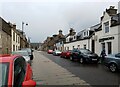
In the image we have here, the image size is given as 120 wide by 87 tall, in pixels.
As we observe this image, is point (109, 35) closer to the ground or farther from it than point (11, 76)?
farther from it

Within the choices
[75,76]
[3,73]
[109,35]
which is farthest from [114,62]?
[109,35]

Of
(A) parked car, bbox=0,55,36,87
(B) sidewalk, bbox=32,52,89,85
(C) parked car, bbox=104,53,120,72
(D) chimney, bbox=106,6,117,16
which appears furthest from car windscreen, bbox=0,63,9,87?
(D) chimney, bbox=106,6,117,16

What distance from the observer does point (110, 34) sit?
81.7ft

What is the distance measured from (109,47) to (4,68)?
2269 centimetres

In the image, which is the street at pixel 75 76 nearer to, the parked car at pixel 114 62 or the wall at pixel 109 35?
the parked car at pixel 114 62

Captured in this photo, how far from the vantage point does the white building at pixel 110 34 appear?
76.5 ft

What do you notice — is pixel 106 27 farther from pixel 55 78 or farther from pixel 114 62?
pixel 55 78

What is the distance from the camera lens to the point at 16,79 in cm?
402

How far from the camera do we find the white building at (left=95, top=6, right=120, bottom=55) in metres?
23.3

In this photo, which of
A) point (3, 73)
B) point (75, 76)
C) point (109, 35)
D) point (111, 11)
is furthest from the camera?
point (111, 11)

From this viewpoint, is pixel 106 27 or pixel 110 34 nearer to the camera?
pixel 110 34

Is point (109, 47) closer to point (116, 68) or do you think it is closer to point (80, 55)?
point (80, 55)

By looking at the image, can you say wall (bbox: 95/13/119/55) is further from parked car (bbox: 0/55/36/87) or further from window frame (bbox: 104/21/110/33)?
parked car (bbox: 0/55/36/87)

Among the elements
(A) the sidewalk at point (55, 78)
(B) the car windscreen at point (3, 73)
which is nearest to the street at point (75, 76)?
(A) the sidewalk at point (55, 78)
